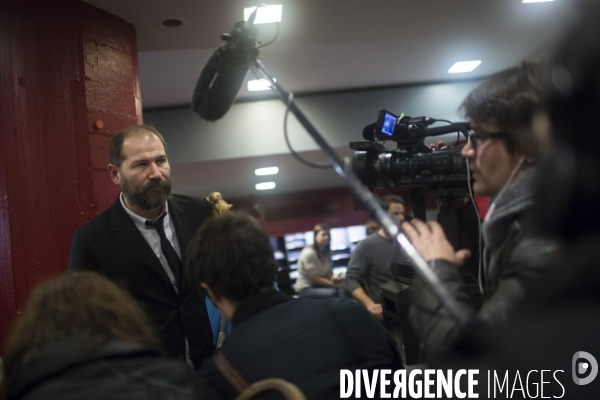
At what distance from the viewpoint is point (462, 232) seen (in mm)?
1479

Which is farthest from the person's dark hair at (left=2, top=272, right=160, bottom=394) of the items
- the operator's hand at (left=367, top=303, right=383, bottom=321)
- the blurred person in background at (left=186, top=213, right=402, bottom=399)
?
the operator's hand at (left=367, top=303, right=383, bottom=321)

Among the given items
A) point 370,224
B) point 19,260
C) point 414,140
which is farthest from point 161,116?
point 414,140

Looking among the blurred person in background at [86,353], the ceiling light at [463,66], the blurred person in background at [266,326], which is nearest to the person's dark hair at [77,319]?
the blurred person in background at [86,353]

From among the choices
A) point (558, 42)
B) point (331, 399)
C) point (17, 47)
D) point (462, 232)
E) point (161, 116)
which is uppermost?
point (161, 116)

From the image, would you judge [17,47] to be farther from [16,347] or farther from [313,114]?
[313,114]

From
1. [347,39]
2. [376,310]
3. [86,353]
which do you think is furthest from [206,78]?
[347,39]

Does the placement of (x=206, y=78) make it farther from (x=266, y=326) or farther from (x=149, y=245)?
(x=149, y=245)

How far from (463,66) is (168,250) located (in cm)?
413

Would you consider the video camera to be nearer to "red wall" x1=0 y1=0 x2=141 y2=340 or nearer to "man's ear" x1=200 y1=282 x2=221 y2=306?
"man's ear" x1=200 y1=282 x2=221 y2=306

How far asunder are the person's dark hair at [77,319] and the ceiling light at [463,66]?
458cm

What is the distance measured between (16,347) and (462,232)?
1.13 meters

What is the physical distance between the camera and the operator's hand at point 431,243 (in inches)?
38.8

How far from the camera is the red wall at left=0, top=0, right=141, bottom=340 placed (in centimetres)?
228

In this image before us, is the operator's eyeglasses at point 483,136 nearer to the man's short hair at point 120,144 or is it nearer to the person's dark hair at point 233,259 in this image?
the person's dark hair at point 233,259
